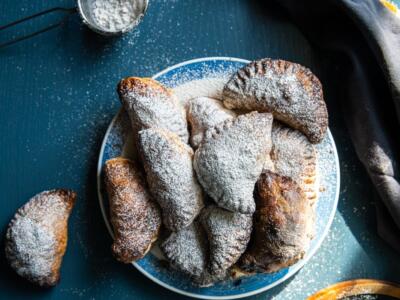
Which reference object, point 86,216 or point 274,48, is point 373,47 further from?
point 86,216

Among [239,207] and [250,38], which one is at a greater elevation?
[250,38]

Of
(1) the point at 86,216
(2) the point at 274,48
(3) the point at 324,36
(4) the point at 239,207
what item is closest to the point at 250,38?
(2) the point at 274,48

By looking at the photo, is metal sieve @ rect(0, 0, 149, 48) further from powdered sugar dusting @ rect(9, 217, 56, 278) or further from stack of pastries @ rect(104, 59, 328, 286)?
powdered sugar dusting @ rect(9, 217, 56, 278)

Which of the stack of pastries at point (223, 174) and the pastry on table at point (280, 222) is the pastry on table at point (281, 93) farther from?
the pastry on table at point (280, 222)

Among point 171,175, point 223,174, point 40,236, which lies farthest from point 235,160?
point 40,236

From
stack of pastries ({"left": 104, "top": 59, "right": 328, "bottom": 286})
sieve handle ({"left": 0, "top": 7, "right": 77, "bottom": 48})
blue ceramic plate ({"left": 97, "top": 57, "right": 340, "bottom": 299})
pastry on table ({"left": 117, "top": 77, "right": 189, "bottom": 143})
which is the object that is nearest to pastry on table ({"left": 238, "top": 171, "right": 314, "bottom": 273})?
stack of pastries ({"left": 104, "top": 59, "right": 328, "bottom": 286})

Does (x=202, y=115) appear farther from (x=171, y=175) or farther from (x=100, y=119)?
(x=100, y=119)
